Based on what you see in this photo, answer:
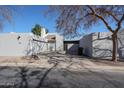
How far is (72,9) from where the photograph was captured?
61.8ft

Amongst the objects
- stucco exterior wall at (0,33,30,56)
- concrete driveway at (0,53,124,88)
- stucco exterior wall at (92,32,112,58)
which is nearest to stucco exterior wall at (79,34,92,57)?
stucco exterior wall at (92,32,112,58)

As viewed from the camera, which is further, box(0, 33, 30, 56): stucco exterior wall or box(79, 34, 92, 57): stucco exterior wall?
box(0, 33, 30, 56): stucco exterior wall

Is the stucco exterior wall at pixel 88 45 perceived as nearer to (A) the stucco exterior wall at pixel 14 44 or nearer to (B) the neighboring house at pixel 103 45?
(B) the neighboring house at pixel 103 45

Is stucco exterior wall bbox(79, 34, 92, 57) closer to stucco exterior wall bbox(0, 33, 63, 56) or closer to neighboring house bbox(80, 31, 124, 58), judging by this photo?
neighboring house bbox(80, 31, 124, 58)

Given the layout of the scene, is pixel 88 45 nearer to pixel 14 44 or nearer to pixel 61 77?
pixel 14 44

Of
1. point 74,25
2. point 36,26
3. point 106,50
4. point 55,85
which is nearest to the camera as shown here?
point 55,85

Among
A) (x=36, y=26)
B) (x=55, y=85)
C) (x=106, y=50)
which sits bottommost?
(x=55, y=85)

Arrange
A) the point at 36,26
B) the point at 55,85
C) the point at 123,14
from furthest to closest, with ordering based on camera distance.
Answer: the point at 36,26 → the point at 123,14 → the point at 55,85

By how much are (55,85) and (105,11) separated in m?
12.3

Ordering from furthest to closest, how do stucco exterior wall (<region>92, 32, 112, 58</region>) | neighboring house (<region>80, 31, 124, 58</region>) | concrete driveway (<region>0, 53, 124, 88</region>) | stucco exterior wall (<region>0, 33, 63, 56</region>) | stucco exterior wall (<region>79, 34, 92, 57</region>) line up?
stucco exterior wall (<region>0, 33, 63, 56</region>) < stucco exterior wall (<region>79, 34, 92, 57</region>) < stucco exterior wall (<region>92, 32, 112, 58</region>) < neighboring house (<region>80, 31, 124, 58</region>) < concrete driveway (<region>0, 53, 124, 88</region>)

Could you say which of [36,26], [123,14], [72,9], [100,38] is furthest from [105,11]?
[36,26]

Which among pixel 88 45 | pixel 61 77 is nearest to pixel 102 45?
pixel 88 45

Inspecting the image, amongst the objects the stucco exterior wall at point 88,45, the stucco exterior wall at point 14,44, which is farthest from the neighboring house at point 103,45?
the stucco exterior wall at point 14,44

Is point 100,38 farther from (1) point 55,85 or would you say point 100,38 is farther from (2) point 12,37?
(1) point 55,85
